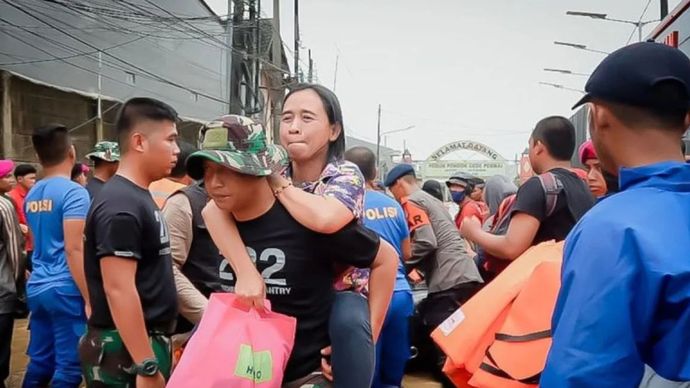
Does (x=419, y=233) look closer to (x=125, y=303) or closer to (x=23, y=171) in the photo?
(x=125, y=303)

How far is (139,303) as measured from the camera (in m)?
2.40

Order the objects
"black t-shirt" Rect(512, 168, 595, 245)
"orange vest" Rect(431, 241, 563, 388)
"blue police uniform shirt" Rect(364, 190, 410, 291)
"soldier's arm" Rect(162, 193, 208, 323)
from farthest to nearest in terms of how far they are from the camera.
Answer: "blue police uniform shirt" Rect(364, 190, 410, 291)
"soldier's arm" Rect(162, 193, 208, 323)
"black t-shirt" Rect(512, 168, 595, 245)
"orange vest" Rect(431, 241, 563, 388)

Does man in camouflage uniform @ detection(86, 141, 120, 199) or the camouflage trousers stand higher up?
man in camouflage uniform @ detection(86, 141, 120, 199)

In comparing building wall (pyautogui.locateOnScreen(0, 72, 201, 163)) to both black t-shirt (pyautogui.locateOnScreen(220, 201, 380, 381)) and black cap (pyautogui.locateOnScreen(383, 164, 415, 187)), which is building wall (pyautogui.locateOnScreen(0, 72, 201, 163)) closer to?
black cap (pyautogui.locateOnScreen(383, 164, 415, 187))

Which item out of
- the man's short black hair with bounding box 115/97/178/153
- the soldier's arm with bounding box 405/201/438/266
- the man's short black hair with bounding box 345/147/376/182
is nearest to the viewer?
the man's short black hair with bounding box 115/97/178/153

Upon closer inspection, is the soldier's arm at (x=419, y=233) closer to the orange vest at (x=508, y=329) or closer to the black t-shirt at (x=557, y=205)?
the black t-shirt at (x=557, y=205)

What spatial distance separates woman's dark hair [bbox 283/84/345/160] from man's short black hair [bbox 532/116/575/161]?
4.89ft

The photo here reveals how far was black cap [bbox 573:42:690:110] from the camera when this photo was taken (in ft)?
4.28

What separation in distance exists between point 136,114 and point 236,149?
1.05 m

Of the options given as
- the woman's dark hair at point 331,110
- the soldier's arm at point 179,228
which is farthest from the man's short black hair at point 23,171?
the woman's dark hair at point 331,110

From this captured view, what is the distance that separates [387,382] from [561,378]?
337cm

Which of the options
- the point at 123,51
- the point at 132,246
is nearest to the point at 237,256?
the point at 132,246

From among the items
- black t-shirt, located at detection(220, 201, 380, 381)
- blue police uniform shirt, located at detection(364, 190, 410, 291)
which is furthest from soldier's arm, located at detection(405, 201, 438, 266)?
black t-shirt, located at detection(220, 201, 380, 381)

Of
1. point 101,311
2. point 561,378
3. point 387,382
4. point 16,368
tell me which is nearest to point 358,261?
point 561,378
